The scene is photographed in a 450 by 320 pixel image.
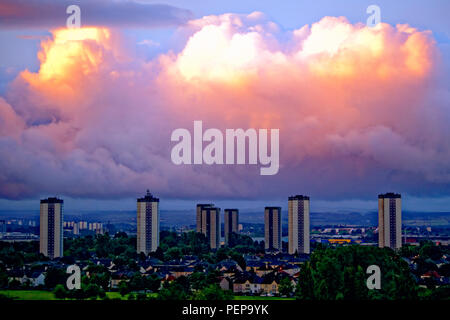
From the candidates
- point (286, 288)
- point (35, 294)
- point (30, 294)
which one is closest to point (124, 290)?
point (35, 294)

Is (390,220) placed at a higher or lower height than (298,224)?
higher

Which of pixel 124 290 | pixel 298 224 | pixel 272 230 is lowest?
pixel 124 290

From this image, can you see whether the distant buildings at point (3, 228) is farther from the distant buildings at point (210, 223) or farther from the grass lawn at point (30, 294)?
the grass lawn at point (30, 294)

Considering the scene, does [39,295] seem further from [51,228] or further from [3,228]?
[3,228]

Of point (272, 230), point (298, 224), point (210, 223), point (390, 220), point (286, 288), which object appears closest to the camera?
point (286, 288)
